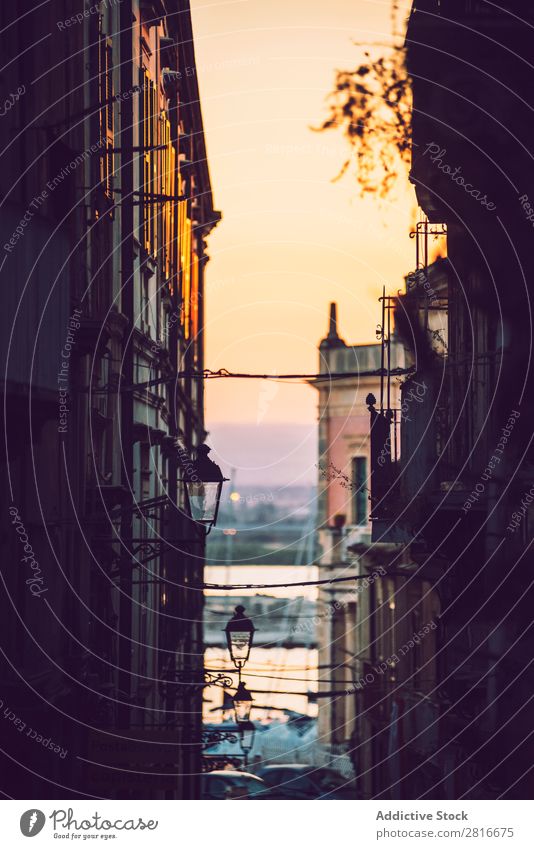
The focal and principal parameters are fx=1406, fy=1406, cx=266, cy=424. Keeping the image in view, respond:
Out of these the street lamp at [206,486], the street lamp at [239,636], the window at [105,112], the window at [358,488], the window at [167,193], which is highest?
the window at [167,193]

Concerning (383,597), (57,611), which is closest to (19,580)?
(57,611)

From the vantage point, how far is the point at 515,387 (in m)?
14.5

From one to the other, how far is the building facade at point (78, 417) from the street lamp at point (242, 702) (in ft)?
1.80

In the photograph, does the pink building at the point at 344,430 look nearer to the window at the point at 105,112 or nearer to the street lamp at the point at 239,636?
the window at the point at 105,112

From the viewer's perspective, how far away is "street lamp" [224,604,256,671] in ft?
49.3

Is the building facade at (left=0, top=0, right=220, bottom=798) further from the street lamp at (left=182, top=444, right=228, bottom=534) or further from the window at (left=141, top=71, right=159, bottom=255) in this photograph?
the street lamp at (left=182, top=444, right=228, bottom=534)

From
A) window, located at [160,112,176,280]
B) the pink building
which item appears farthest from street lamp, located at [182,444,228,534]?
the pink building

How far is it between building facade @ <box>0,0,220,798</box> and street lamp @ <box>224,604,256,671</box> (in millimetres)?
620

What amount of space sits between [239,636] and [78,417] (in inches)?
116

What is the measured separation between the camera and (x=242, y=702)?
1562 centimetres

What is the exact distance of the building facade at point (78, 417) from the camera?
41.6 feet

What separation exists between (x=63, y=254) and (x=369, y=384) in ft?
67.6

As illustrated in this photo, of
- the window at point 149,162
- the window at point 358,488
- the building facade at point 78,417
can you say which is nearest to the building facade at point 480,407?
the building facade at point 78,417

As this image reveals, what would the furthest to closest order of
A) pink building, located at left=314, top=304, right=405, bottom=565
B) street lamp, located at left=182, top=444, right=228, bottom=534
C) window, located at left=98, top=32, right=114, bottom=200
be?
1. pink building, located at left=314, top=304, right=405, bottom=565
2. window, located at left=98, top=32, right=114, bottom=200
3. street lamp, located at left=182, top=444, right=228, bottom=534
